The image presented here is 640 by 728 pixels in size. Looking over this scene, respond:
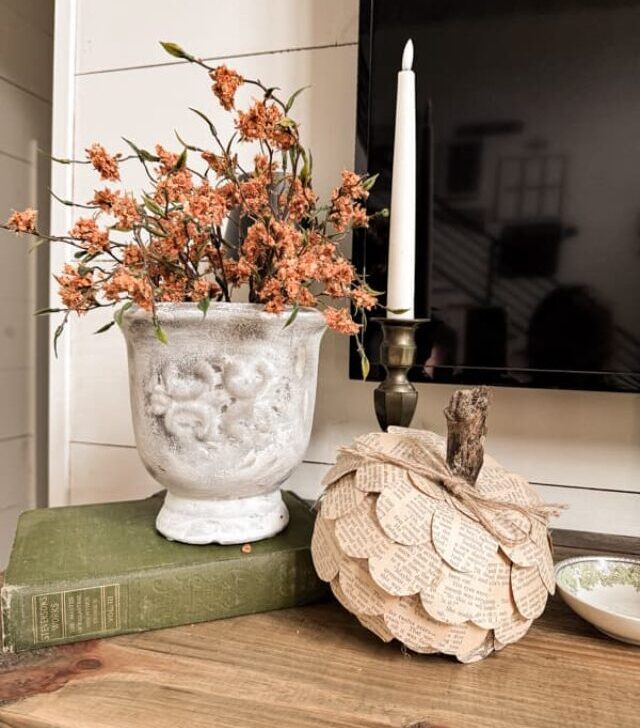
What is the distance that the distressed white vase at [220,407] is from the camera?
470 millimetres

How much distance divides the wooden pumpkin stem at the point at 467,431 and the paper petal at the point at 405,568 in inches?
2.9

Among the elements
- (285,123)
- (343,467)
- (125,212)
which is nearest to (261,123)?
(285,123)

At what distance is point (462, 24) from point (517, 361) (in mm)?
383

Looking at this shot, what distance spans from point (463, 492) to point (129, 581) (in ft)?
0.86

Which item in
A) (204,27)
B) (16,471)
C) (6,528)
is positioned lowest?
(6,528)

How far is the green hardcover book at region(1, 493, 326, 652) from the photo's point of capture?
43 cm

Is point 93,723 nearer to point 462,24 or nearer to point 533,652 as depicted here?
point 533,652

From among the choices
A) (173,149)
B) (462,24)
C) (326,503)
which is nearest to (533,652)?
(326,503)

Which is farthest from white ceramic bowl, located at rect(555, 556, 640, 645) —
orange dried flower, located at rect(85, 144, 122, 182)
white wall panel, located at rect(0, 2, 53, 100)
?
white wall panel, located at rect(0, 2, 53, 100)

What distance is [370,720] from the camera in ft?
1.14

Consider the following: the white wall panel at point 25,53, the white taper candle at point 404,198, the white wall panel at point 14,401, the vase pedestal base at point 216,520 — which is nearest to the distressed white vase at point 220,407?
the vase pedestal base at point 216,520

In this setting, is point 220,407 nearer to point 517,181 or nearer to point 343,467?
point 343,467

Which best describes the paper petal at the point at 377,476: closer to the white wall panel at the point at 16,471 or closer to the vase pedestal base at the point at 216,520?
the vase pedestal base at the point at 216,520

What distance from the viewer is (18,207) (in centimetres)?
134
